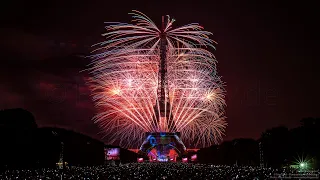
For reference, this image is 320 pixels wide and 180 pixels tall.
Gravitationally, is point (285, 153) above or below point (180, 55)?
below

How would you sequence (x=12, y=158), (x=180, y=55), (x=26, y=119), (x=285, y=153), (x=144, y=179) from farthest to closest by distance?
1. (x=26, y=119)
2. (x=285, y=153)
3. (x=180, y=55)
4. (x=12, y=158)
5. (x=144, y=179)

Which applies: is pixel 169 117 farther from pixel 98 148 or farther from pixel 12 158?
pixel 12 158

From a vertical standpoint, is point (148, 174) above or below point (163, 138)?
below

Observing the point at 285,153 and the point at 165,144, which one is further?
A: the point at 165,144

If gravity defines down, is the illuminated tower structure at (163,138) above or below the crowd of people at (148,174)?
above

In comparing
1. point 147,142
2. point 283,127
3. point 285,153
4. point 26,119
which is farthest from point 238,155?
point 147,142

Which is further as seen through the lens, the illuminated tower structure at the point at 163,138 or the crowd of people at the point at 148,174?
the illuminated tower structure at the point at 163,138

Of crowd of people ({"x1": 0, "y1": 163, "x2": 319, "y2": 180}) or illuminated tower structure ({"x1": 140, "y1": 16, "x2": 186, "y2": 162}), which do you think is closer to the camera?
crowd of people ({"x1": 0, "y1": 163, "x2": 319, "y2": 180})

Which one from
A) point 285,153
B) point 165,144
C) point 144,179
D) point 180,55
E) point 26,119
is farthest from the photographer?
point 165,144

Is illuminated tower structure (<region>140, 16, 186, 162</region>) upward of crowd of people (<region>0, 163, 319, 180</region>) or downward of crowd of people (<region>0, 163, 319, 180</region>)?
upward

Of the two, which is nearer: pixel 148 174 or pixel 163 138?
pixel 148 174

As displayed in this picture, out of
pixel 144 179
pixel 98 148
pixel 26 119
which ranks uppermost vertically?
pixel 26 119
